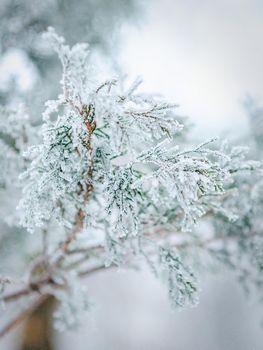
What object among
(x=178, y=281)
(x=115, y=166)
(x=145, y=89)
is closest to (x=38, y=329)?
(x=178, y=281)

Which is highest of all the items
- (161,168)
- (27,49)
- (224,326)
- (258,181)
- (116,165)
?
(27,49)

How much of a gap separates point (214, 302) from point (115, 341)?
155 inches

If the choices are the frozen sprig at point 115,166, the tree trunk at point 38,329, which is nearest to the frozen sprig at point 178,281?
the frozen sprig at point 115,166

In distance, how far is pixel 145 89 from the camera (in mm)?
3137

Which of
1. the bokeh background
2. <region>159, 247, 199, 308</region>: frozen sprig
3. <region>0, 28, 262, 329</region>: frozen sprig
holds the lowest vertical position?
<region>159, 247, 199, 308</region>: frozen sprig

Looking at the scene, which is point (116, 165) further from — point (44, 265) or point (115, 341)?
point (115, 341)

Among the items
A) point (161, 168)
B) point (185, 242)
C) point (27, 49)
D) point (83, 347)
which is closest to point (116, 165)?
point (161, 168)

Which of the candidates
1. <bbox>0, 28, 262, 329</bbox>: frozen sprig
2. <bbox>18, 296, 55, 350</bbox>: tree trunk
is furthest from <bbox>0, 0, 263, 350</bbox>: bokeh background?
<bbox>18, 296, 55, 350</bbox>: tree trunk

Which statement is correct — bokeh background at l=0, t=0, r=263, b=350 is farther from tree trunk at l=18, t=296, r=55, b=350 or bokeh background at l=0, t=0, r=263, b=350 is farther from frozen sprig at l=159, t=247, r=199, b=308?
frozen sprig at l=159, t=247, r=199, b=308

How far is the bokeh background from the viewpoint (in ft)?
14.4

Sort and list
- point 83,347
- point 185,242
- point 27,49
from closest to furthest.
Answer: point 185,242, point 27,49, point 83,347

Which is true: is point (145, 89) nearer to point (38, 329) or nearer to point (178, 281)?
point (178, 281)

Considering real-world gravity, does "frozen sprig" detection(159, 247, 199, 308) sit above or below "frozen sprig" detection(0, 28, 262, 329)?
below

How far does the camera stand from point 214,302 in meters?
12.7
